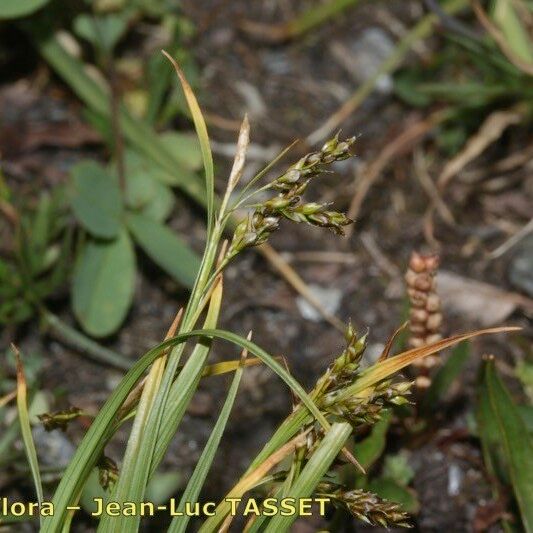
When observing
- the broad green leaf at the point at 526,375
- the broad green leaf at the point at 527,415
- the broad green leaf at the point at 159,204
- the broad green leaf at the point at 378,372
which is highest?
the broad green leaf at the point at 378,372

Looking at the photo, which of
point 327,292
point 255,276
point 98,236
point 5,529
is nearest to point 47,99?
point 98,236

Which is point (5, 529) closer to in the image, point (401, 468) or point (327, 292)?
point (401, 468)

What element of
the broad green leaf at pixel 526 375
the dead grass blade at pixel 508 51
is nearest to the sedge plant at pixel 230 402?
the broad green leaf at pixel 526 375

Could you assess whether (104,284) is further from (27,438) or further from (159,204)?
(27,438)

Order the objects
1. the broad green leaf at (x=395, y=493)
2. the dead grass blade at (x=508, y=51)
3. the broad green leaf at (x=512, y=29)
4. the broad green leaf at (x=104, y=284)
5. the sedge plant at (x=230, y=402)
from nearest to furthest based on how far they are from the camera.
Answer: the sedge plant at (x=230, y=402) → the broad green leaf at (x=395, y=493) → the broad green leaf at (x=104, y=284) → the dead grass blade at (x=508, y=51) → the broad green leaf at (x=512, y=29)

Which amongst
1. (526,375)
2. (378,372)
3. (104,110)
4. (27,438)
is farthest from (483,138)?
(27,438)

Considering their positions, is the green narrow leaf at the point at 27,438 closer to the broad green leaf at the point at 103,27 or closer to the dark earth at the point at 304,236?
the dark earth at the point at 304,236

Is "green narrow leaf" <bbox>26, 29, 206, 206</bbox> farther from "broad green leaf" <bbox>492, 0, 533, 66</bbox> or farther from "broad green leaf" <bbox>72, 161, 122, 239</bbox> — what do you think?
"broad green leaf" <bbox>492, 0, 533, 66</bbox>
